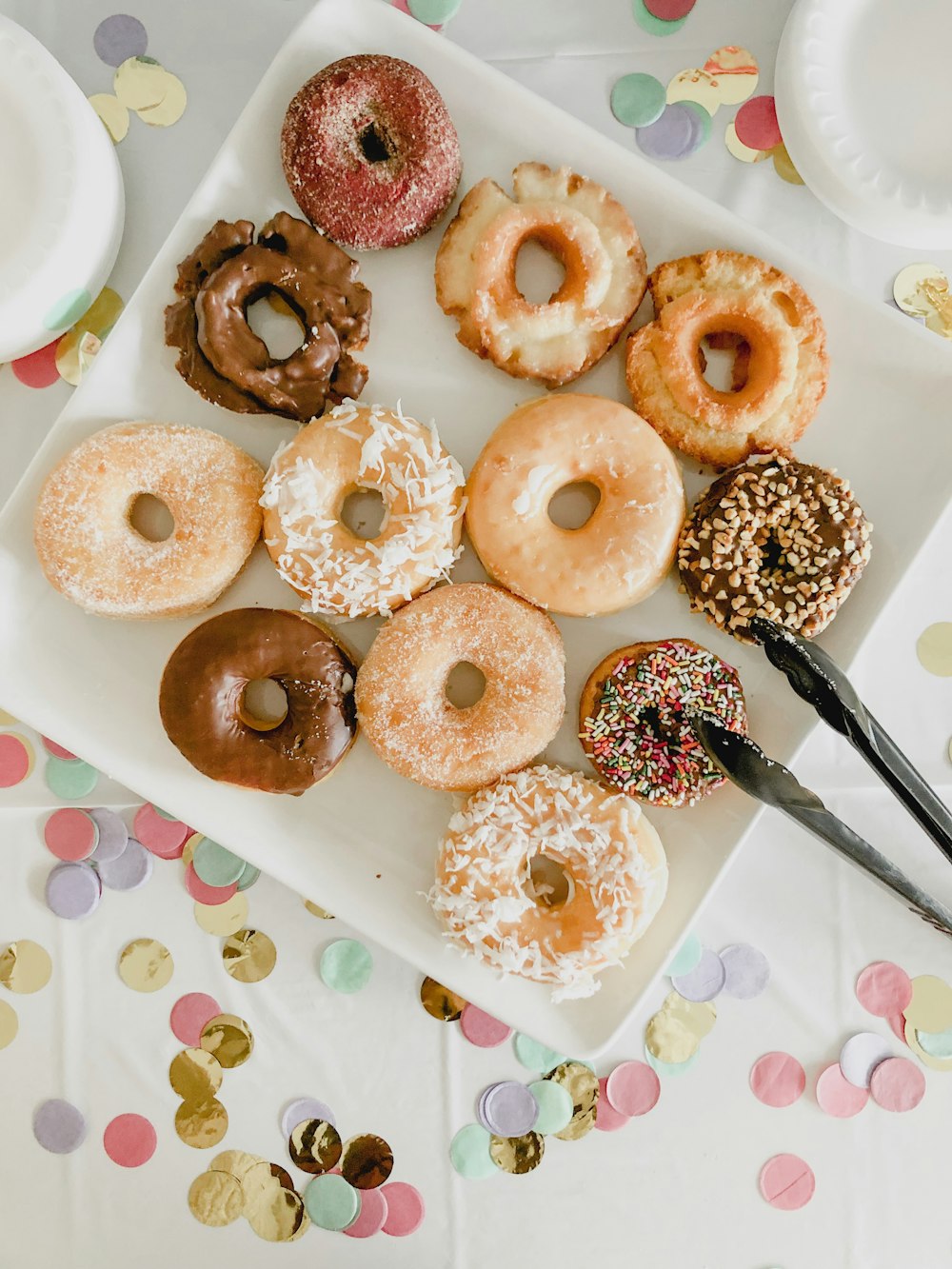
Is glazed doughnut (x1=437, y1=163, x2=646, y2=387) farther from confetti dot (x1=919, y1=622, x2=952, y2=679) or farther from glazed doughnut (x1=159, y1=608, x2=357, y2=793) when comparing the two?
confetti dot (x1=919, y1=622, x2=952, y2=679)

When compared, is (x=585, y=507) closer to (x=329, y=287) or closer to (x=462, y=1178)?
(x=329, y=287)

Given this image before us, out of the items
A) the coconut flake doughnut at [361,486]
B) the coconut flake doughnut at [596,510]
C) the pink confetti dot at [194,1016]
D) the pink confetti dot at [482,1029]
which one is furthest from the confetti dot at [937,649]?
the pink confetti dot at [194,1016]

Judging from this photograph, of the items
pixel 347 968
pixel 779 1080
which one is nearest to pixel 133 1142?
pixel 347 968

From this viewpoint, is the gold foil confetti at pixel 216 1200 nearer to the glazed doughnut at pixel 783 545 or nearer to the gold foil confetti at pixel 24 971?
the gold foil confetti at pixel 24 971

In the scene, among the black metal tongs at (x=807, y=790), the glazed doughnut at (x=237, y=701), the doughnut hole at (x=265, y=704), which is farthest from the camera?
the doughnut hole at (x=265, y=704)

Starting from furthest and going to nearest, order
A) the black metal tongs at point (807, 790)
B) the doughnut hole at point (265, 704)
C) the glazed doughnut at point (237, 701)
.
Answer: the doughnut hole at point (265, 704) → the glazed doughnut at point (237, 701) → the black metal tongs at point (807, 790)

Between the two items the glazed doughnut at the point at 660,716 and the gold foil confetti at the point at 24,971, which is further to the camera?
the gold foil confetti at the point at 24,971
